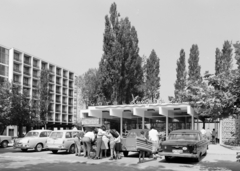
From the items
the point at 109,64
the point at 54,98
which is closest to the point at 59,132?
the point at 109,64

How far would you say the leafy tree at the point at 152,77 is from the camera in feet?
152

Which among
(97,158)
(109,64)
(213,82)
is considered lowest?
(97,158)

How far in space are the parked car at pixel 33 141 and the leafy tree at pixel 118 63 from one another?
1762 cm

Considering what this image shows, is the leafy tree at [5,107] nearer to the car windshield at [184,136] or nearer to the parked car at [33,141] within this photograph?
the parked car at [33,141]

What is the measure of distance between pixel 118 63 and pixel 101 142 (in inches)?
879

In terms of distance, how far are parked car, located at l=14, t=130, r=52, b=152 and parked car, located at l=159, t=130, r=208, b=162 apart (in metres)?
9.82

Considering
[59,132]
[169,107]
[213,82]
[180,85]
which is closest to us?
[213,82]

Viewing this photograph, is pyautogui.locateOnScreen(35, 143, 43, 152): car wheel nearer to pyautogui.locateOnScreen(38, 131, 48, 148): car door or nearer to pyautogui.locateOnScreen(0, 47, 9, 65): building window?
pyautogui.locateOnScreen(38, 131, 48, 148): car door

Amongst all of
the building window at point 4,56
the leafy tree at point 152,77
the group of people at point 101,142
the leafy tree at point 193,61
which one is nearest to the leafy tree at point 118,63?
the leafy tree at point 152,77

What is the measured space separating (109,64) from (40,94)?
24.4 m

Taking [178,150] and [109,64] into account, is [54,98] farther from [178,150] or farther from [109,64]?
[178,150]

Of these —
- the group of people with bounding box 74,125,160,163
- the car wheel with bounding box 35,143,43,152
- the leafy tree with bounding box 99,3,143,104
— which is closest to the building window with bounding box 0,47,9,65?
the leafy tree with bounding box 99,3,143,104

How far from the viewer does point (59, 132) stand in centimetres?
1894

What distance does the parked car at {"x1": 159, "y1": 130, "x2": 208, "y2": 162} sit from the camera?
1370cm
